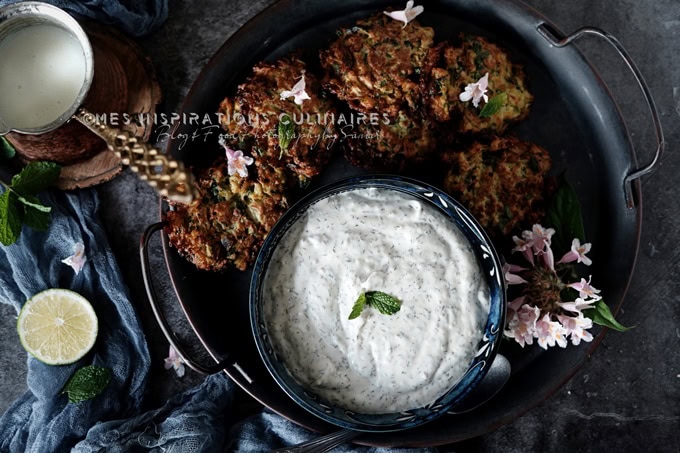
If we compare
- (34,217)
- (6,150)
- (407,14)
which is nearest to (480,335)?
(407,14)

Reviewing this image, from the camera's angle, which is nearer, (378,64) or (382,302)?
(382,302)

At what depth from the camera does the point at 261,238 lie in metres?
2.67

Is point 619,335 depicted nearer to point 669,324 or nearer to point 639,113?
point 669,324

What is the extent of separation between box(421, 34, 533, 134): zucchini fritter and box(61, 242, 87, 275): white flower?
1733 mm

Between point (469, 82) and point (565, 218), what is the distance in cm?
72

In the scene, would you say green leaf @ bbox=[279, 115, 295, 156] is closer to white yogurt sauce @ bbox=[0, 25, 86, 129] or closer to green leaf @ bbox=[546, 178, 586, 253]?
white yogurt sauce @ bbox=[0, 25, 86, 129]

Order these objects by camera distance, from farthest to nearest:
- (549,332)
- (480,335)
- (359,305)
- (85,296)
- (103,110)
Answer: (85,296) → (103,110) → (549,332) → (480,335) → (359,305)

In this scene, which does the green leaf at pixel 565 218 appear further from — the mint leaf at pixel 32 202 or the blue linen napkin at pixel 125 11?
the mint leaf at pixel 32 202

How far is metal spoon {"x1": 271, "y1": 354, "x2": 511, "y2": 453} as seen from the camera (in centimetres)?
266

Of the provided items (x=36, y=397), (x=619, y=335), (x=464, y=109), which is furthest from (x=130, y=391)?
(x=619, y=335)

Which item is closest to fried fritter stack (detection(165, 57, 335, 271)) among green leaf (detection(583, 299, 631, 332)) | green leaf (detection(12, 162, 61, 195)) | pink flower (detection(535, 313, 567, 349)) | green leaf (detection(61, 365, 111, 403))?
green leaf (detection(12, 162, 61, 195))

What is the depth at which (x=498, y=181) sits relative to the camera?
8.58ft

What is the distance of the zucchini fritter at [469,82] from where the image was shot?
262 cm

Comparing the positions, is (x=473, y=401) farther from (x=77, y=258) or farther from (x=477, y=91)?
(x=77, y=258)
